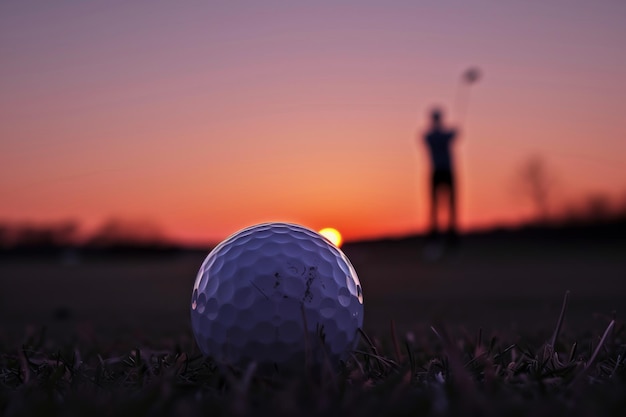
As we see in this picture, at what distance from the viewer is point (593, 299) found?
4.89m

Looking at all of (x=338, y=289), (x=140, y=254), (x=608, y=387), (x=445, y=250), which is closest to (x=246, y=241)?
(x=338, y=289)

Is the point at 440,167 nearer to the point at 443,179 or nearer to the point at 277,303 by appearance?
the point at 443,179

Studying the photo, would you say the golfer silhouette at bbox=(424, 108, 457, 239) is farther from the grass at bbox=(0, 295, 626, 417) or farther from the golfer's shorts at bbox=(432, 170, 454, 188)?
the grass at bbox=(0, 295, 626, 417)

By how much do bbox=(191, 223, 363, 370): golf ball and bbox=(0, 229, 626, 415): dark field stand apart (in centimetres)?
10

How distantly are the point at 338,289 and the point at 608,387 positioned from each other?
2.66 ft

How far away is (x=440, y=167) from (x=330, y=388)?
11.9 meters

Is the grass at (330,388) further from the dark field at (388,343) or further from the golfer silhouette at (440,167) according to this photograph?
the golfer silhouette at (440,167)

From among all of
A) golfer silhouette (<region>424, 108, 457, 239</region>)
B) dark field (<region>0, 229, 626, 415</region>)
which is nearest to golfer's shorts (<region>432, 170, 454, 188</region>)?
golfer silhouette (<region>424, 108, 457, 239</region>)

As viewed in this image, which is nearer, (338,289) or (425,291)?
(338,289)

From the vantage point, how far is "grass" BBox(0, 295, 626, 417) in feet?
3.43

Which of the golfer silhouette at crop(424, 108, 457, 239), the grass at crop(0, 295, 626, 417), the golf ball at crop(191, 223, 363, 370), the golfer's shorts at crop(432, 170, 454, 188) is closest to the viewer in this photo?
the grass at crop(0, 295, 626, 417)

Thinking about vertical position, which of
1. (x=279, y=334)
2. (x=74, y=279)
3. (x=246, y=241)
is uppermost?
(x=246, y=241)

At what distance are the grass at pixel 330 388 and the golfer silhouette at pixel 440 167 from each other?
10.8 metres

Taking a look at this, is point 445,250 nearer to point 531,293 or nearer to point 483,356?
point 531,293
